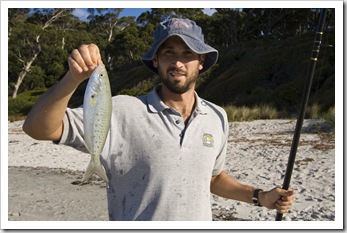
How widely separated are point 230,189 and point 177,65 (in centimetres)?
91

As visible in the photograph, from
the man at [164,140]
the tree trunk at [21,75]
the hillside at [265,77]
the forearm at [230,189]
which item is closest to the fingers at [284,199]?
the forearm at [230,189]

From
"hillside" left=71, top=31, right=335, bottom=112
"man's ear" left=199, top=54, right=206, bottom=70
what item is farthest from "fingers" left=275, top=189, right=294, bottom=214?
"hillside" left=71, top=31, right=335, bottom=112

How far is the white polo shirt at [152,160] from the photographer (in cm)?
225

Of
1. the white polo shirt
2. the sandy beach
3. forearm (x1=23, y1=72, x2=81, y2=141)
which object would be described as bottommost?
the sandy beach

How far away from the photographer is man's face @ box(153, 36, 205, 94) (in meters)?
2.38

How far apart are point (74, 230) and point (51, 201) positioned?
570 centimetres

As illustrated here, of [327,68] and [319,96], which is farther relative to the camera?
[327,68]

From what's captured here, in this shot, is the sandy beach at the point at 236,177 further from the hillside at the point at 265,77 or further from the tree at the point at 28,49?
the tree at the point at 28,49

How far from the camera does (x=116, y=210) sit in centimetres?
234

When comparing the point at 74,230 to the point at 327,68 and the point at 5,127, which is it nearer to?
the point at 5,127

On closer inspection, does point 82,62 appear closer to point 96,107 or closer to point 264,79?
point 96,107

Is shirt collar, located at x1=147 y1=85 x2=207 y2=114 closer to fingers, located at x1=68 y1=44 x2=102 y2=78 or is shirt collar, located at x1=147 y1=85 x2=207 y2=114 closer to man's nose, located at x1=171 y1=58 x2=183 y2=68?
man's nose, located at x1=171 y1=58 x2=183 y2=68

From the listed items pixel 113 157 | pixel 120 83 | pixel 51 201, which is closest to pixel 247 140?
pixel 51 201

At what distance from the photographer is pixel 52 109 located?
2.01 metres
